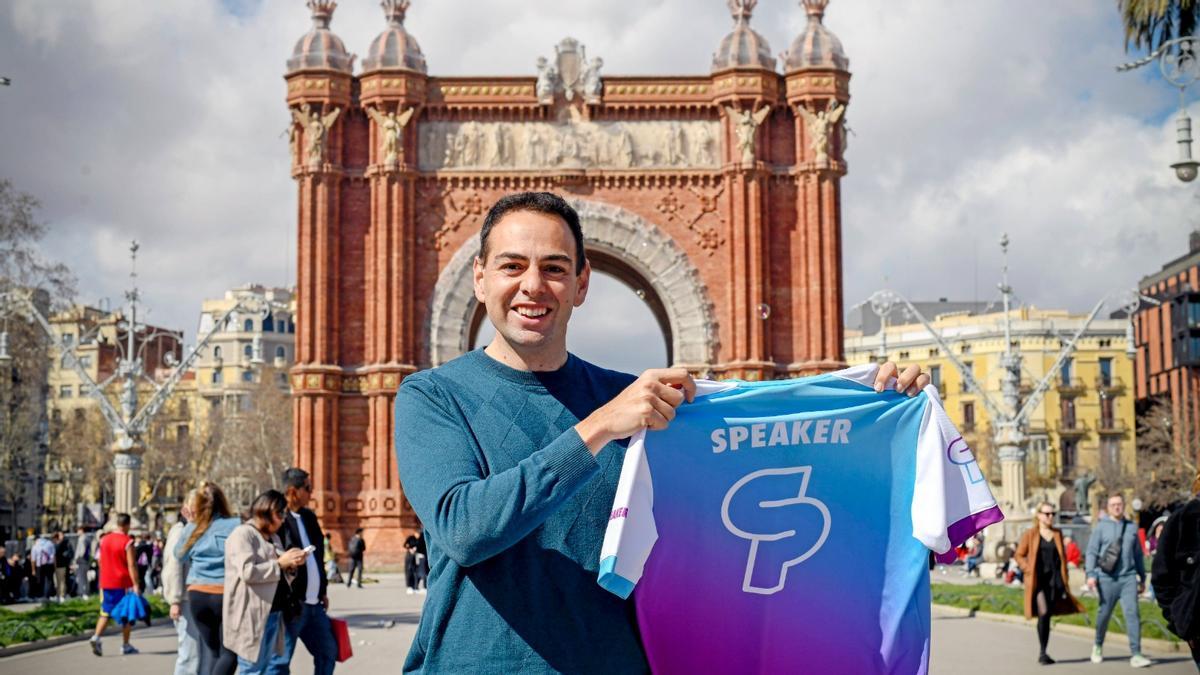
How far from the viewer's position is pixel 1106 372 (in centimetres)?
8506

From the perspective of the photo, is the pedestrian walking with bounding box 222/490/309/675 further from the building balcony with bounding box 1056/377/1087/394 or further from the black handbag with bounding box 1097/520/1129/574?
the building balcony with bounding box 1056/377/1087/394

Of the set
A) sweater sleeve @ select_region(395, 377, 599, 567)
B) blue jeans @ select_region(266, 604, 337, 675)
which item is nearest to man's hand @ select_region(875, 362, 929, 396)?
sweater sleeve @ select_region(395, 377, 599, 567)

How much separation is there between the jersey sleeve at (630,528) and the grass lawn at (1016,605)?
13803 mm

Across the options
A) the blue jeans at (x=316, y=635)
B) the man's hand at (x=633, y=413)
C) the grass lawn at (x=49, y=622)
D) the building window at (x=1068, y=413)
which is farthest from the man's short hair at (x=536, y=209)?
the building window at (x=1068, y=413)

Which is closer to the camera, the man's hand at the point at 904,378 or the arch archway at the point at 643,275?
the man's hand at the point at 904,378

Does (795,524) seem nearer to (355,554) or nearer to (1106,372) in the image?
(355,554)

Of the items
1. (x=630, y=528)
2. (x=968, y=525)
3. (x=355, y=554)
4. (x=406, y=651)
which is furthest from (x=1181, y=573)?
(x=355, y=554)

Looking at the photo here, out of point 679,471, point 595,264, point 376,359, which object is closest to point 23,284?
point 376,359

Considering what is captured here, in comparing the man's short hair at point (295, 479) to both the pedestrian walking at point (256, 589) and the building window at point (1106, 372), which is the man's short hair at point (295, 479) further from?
the building window at point (1106, 372)

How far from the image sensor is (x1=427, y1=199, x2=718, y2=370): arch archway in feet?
121

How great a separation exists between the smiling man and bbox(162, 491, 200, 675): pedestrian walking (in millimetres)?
8413

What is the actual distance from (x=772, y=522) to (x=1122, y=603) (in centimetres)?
1249

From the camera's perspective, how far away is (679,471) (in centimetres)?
449

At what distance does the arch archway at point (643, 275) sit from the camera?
3684 centimetres
